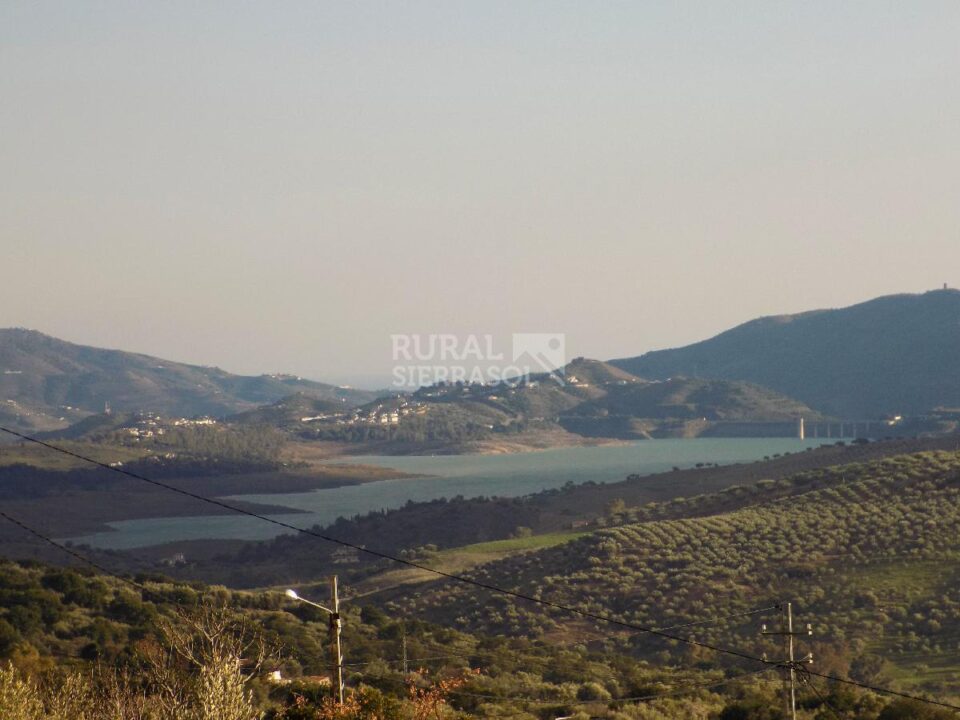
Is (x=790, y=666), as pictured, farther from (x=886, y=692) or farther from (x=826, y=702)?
(x=886, y=692)

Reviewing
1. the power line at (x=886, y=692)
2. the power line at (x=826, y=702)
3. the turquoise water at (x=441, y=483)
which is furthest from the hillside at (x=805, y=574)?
the turquoise water at (x=441, y=483)

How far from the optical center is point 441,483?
149m

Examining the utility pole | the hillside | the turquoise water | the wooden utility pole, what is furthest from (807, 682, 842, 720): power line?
the turquoise water

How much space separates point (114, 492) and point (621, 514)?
230ft

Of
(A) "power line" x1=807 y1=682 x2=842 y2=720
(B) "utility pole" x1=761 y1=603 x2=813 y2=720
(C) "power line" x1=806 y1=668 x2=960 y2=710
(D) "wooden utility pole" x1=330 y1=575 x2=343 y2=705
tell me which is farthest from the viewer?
(C) "power line" x1=806 y1=668 x2=960 y2=710

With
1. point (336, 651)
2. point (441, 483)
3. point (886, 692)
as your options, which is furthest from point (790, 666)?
point (441, 483)

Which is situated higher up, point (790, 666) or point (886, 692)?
point (790, 666)

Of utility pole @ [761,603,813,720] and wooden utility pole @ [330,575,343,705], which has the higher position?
wooden utility pole @ [330,575,343,705]

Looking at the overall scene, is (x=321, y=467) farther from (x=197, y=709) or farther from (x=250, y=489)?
(x=197, y=709)

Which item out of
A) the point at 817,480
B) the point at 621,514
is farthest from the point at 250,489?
the point at 817,480

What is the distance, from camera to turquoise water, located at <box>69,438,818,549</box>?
111 m

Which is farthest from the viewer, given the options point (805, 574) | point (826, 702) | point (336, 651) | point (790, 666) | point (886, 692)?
point (805, 574)

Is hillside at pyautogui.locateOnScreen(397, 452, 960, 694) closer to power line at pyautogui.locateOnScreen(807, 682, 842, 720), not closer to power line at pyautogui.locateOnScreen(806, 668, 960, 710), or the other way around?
power line at pyautogui.locateOnScreen(806, 668, 960, 710)

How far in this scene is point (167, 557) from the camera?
3538 inches
